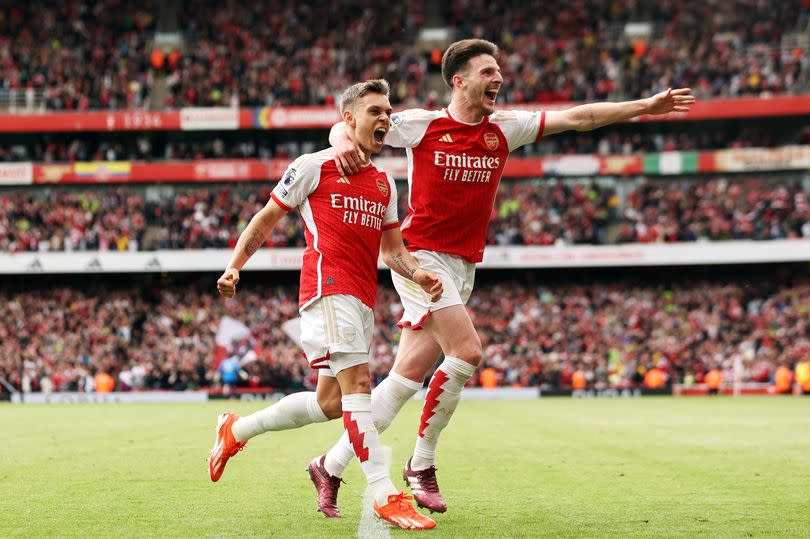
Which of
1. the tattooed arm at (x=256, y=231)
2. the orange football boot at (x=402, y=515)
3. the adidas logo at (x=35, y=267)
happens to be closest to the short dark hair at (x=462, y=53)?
the tattooed arm at (x=256, y=231)

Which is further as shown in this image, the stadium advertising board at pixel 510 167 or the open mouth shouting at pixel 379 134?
the stadium advertising board at pixel 510 167

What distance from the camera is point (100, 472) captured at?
31.0 ft

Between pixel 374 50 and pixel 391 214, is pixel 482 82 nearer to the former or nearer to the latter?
pixel 391 214

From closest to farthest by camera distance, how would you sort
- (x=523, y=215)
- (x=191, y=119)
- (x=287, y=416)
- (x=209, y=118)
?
(x=287, y=416), (x=523, y=215), (x=209, y=118), (x=191, y=119)

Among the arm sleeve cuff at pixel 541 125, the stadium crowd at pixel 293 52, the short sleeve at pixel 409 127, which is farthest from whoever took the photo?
the stadium crowd at pixel 293 52

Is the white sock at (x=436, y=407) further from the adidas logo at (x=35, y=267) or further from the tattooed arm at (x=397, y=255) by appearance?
the adidas logo at (x=35, y=267)

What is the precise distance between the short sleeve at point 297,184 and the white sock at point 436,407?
4.82 ft

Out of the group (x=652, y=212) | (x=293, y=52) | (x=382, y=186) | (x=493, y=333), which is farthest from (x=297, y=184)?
(x=293, y=52)

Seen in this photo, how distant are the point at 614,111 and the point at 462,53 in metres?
1.11

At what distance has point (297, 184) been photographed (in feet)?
21.0

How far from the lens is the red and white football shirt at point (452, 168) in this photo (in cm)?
Result: 716

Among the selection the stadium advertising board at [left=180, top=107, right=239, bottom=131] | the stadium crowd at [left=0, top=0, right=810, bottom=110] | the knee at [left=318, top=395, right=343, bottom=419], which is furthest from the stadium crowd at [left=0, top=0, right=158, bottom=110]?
the knee at [left=318, top=395, right=343, bottom=419]

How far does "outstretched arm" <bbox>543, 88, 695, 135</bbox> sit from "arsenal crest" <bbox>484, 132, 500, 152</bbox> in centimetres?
36

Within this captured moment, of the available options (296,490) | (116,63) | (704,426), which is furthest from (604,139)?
(296,490)
